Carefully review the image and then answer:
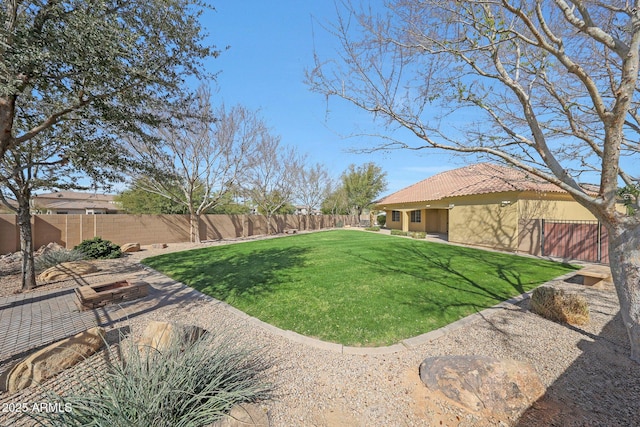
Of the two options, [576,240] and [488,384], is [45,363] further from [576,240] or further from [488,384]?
[576,240]

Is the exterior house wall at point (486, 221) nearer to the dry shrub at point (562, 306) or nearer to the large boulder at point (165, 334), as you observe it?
the dry shrub at point (562, 306)

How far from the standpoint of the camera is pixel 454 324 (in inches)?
173

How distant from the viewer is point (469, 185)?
15.8 m

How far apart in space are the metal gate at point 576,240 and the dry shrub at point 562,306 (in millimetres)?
8480

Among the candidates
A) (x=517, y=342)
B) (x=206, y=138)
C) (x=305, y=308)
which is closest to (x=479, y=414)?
(x=517, y=342)

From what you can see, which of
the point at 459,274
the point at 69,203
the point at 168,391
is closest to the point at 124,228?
the point at 168,391

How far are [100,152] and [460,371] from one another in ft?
26.3

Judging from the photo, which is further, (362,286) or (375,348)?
(362,286)

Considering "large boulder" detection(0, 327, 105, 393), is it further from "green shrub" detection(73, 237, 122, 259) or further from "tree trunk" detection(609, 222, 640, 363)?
"green shrub" detection(73, 237, 122, 259)

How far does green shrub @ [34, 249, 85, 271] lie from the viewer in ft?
29.2

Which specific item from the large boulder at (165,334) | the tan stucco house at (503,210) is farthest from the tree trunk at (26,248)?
the tan stucco house at (503,210)

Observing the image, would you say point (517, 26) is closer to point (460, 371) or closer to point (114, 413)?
point (460, 371)

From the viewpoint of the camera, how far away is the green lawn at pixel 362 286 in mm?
4410

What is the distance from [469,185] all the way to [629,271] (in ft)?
47.4
